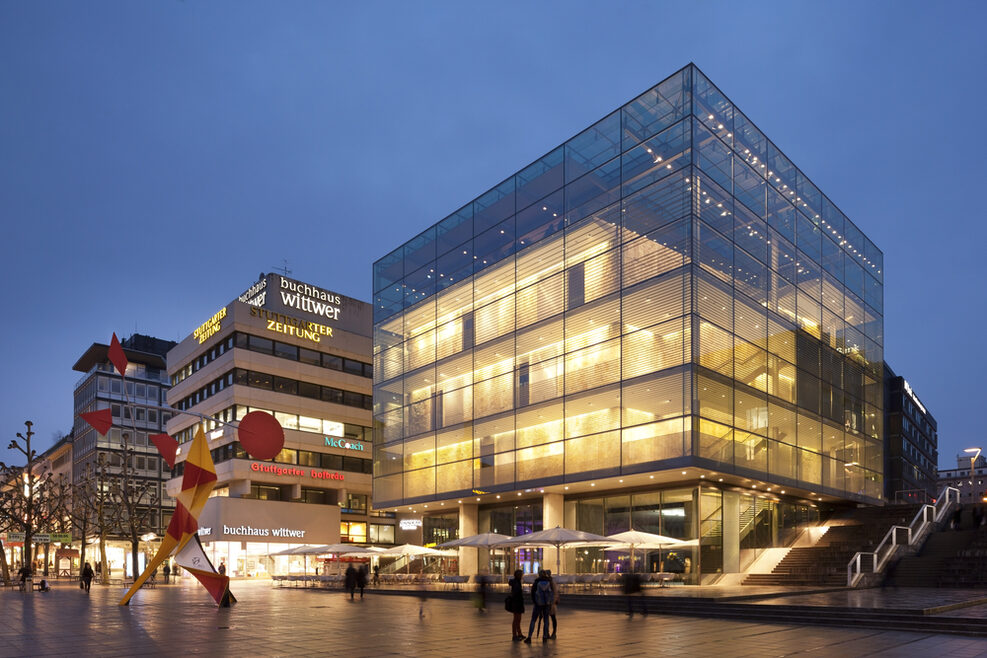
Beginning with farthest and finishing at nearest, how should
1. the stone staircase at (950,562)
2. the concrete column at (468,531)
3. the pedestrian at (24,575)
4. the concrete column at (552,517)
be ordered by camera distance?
the concrete column at (468,531) → the pedestrian at (24,575) → the concrete column at (552,517) → the stone staircase at (950,562)

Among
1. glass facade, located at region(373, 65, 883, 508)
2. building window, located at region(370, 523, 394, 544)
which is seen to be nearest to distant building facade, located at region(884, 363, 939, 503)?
glass facade, located at region(373, 65, 883, 508)

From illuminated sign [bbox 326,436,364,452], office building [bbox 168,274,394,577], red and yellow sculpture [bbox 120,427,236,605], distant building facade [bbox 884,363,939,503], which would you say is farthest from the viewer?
distant building facade [bbox 884,363,939,503]

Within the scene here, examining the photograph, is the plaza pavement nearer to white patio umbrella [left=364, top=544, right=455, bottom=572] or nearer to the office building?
white patio umbrella [left=364, top=544, right=455, bottom=572]

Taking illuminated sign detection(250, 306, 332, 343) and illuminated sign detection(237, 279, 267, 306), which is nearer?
illuminated sign detection(250, 306, 332, 343)

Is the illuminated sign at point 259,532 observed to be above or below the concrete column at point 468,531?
below

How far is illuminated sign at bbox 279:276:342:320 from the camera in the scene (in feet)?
250

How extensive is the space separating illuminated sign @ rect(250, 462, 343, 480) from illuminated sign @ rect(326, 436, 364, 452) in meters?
2.57

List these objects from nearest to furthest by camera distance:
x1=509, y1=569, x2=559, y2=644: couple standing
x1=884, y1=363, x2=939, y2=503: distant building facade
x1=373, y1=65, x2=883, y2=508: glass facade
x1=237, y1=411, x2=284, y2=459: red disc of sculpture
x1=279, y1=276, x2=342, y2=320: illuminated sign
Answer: x1=509, y1=569, x2=559, y2=644: couple standing < x1=237, y1=411, x2=284, y2=459: red disc of sculpture < x1=373, y1=65, x2=883, y2=508: glass facade < x1=279, y1=276, x2=342, y2=320: illuminated sign < x1=884, y1=363, x2=939, y2=503: distant building facade

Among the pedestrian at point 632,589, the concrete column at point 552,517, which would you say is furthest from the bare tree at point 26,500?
the pedestrian at point 632,589

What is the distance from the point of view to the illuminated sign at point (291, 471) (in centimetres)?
6936

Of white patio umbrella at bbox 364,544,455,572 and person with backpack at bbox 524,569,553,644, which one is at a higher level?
person with backpack at bbox 524,569,553,644

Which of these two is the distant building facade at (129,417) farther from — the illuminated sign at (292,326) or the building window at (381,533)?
the illuminated sign at (292,326)

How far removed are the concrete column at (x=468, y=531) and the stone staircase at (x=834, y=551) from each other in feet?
→ 55.7

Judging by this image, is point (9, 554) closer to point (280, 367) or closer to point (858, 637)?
point (280, 367)
